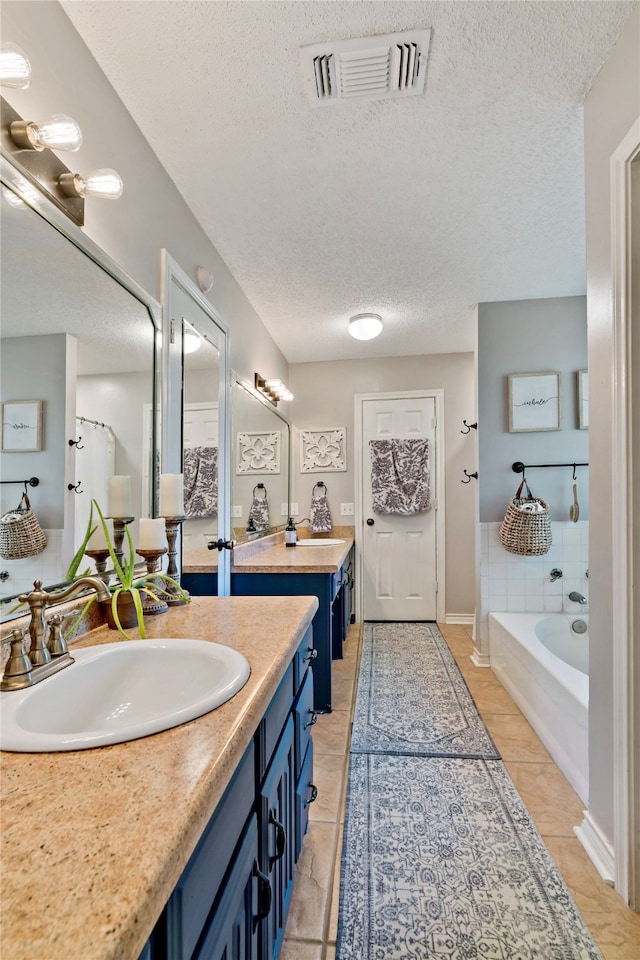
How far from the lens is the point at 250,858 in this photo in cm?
75

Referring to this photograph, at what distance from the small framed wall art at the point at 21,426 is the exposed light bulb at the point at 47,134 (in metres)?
0.55

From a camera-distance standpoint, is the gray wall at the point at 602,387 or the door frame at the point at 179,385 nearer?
the gray wall at the point at 602,387

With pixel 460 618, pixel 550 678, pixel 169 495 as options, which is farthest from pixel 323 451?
pixel 169 495

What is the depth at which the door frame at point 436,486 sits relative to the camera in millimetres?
3779

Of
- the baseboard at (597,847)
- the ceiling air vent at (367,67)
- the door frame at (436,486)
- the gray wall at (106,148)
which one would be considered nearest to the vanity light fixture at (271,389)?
the door frame at (436,486)

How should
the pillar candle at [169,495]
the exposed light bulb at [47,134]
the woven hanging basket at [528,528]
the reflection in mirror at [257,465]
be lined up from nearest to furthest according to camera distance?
the exposed light bulb at [47,134]
the pillar candle at [169,495]
the reflection in mirror at [257,465]
the woven hanging basket at [528,528]

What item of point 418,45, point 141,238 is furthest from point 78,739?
point 418,45

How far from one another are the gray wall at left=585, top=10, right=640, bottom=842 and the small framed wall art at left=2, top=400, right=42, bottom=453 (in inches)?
58.6

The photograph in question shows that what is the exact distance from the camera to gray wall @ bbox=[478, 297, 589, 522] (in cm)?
280

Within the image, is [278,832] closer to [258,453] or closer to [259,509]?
[259,509]

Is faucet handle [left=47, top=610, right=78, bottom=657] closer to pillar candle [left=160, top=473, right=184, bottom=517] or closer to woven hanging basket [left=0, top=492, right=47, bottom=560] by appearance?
woven hanging basket [left=0, top=492, right=47, bottom=560]

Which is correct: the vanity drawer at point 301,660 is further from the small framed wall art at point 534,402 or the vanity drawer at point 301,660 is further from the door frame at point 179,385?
the small framed wall art at point 534,402

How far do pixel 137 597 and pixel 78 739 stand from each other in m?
0.49

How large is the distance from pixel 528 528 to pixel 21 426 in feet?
8.48
